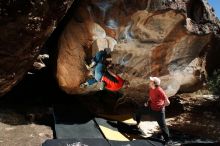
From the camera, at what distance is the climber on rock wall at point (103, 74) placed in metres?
8.44

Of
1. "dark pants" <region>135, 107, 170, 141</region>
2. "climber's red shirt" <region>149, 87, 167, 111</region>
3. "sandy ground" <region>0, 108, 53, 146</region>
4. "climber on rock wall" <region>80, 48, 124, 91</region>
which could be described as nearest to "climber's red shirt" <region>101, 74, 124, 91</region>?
"climber on rock wall" <region>80, 48, 124, 91</region>

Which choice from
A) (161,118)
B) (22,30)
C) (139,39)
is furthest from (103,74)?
(22,30)

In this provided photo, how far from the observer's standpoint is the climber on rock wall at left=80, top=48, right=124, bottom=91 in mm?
8438

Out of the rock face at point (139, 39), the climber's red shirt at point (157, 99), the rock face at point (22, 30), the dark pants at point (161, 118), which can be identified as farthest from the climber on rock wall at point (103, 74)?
the rock face at point (22, 30)

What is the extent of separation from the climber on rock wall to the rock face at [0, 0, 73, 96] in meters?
1.53

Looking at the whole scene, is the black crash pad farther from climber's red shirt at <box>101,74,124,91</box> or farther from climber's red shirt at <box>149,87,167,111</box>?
climber's red shirt at <box>101,74,124,91</box>

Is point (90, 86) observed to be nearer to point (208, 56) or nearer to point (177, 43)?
point (177, 43)

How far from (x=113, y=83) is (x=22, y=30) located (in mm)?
2982

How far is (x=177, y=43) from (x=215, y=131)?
2.31 meters

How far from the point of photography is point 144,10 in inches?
320

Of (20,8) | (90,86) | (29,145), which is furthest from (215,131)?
(20,8)

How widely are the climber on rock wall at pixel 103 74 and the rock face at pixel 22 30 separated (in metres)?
1.53

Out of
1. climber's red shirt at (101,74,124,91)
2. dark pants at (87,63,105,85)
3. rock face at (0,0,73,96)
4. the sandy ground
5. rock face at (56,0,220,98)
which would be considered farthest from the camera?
climber's red shirt at (101,74,124,91)

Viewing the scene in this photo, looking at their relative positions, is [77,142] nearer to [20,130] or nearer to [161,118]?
[20,130]
